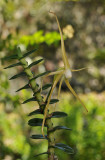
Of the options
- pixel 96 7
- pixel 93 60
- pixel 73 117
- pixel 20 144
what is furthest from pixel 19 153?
pixel 96 7

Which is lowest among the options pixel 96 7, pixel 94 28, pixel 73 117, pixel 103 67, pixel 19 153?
pixel 19 153

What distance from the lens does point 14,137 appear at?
1839 millimetres

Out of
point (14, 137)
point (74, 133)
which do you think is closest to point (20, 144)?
point (14, 137)

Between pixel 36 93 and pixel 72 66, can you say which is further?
pixel 72 66

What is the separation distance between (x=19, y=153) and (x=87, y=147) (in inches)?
17.4

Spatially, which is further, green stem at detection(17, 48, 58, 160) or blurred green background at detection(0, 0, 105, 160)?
blurred green background at detection(0, 0, 105, 160)

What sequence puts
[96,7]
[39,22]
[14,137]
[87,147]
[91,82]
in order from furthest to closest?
[91,82] < [96,7] < [39,22] < [14,137] < [87,147]

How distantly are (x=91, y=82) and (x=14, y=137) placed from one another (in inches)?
68.0

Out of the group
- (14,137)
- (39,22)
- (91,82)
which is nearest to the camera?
(14,137)

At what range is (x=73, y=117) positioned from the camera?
1.86 metres

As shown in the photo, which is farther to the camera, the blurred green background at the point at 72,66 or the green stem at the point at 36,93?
the blurred green background at the point at 72,66

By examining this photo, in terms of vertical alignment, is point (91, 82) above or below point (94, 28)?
below

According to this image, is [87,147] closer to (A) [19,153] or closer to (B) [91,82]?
(A) [19,153]

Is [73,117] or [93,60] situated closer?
[73,117]
